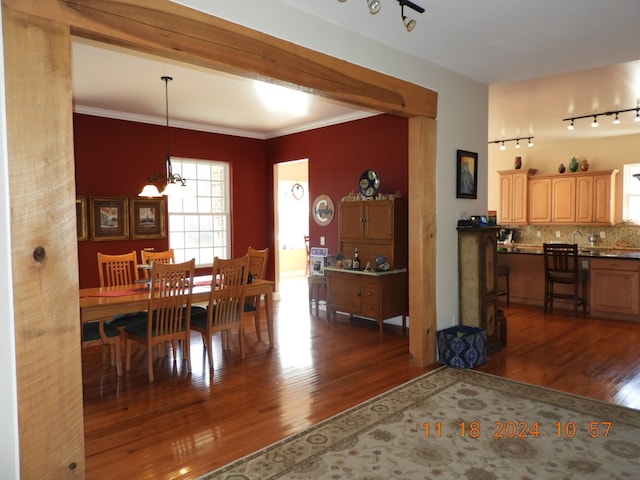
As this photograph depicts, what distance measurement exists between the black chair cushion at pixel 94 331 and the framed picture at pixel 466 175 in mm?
3390

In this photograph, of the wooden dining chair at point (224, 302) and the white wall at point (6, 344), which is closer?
the white wall at point (6, 344)

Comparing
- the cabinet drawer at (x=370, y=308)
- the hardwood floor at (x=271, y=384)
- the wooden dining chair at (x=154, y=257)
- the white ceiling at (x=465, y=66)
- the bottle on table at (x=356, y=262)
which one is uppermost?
the white ceiling at (x=465, y=66)

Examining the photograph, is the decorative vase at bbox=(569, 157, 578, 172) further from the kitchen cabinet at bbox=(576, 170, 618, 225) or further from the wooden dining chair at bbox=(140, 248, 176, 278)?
the wooden dining chair at bbox=(140, 248, 176, 278)

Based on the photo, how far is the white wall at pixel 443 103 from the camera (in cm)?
309

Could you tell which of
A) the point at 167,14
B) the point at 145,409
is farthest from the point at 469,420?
the point at 167,14

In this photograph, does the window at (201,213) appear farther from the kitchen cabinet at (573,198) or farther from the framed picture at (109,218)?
the kitchen cabinet at (573,198)

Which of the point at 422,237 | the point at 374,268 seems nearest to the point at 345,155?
the point at 374,268

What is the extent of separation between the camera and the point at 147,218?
645 centimetres

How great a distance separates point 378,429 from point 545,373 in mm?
1869

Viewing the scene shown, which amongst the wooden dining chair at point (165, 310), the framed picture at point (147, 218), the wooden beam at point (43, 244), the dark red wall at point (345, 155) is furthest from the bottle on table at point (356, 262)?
the wooden beam at point (43, 244)

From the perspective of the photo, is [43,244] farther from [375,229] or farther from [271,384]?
[375,229]

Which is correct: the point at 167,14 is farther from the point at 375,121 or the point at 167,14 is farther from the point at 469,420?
the point at 375,121

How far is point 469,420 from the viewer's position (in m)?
3.04

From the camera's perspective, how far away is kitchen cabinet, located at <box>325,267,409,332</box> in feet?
17.9
